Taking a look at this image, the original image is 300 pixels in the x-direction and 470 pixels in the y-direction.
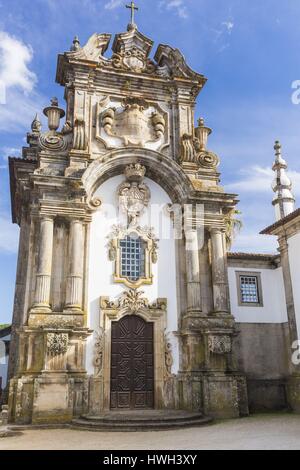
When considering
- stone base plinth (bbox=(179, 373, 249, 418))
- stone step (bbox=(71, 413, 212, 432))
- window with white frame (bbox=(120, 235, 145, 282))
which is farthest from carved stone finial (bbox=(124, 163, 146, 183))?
stone step (bbox=(71, 413, 212, 432))

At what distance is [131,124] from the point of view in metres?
16.5

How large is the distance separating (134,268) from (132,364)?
3089 mm

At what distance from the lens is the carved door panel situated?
45.2 feet

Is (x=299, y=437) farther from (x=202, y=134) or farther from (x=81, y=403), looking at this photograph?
(x=202, y=134)

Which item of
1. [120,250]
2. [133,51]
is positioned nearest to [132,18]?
[133,51]

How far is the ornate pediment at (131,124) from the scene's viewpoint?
1623 centimetres

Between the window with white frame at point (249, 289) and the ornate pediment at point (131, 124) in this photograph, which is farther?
the window with white frame at point (249, 289)

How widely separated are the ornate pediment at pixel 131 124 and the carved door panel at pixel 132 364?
624cm

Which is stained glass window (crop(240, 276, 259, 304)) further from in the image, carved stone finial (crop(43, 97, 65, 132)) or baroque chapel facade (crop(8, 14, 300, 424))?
carved stone finial (crop(43, 97, 65, 132))

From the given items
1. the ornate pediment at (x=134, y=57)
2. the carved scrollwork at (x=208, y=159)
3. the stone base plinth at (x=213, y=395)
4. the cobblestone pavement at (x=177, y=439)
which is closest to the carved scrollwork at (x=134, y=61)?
the ornate pediment at (x=134, y=57)

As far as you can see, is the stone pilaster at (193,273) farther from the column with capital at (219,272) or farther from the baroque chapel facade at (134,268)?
the column with capital at (219,272)

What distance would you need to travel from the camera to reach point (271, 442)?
895 cm

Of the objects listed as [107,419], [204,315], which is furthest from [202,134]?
[107,419]

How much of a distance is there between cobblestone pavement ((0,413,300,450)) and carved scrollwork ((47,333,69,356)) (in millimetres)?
2087
